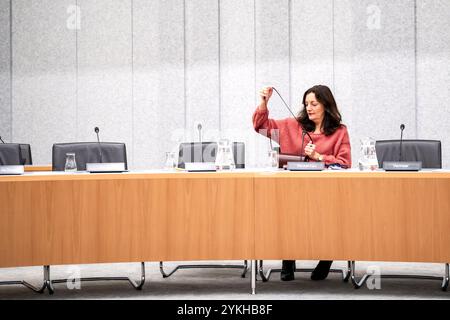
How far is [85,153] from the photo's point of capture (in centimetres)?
371

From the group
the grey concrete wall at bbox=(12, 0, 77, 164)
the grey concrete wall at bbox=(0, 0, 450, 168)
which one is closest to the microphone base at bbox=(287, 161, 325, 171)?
the grey concrete wall at bbox=(0, 0, 450, 168)

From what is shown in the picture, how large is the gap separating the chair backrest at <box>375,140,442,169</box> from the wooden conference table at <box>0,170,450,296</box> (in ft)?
2.03

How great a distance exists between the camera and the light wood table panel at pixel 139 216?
3.02m

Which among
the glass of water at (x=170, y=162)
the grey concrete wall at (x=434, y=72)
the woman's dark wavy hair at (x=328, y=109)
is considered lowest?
the glass of water at (x=170, y=162)

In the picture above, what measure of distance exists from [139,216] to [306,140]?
1.23 meters

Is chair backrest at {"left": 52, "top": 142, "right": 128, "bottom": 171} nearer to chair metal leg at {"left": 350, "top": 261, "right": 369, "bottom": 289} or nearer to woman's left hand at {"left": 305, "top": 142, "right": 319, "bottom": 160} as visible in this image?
woman's left hand at {"left": 305, "top": 142, "right": 319, "bottom": 160}

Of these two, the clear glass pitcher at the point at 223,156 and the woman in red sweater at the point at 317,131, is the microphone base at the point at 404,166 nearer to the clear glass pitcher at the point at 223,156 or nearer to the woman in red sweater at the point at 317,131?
the woman in red sweater at the point at 317,131

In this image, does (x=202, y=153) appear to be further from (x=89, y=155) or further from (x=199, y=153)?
(x=89, y=155)

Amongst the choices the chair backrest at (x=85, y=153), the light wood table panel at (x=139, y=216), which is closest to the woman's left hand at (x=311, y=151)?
the light wood table panel at (x=139, y=216)

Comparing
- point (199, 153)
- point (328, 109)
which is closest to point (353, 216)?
point (328, 109)

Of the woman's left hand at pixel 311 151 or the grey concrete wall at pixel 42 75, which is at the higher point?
the grey concrete wall at pixel 42 75

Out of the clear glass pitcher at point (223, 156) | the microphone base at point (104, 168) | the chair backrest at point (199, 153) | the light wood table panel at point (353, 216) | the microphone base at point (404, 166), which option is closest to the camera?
the light wood table panel at point (353, 216)

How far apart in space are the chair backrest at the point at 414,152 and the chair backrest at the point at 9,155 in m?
2.27
